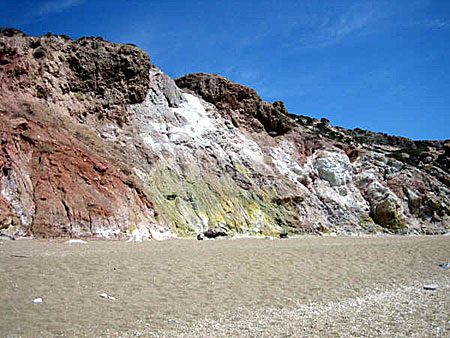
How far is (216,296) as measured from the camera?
312 inches

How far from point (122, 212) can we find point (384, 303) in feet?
50.6

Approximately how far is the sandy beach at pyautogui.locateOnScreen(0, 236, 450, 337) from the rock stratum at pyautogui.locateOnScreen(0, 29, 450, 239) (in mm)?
7010

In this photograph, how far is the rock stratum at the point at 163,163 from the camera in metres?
18.7

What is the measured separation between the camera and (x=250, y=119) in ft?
131

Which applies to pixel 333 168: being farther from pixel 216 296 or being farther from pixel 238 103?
pixel 216 296

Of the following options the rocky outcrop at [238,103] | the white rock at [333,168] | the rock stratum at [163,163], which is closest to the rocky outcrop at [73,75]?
the rock stratum at [163,163]

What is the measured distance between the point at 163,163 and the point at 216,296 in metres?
20.2

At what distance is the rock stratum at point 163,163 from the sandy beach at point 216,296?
7010 mm

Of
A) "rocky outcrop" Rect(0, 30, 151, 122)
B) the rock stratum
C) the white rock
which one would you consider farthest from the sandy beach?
the white rock

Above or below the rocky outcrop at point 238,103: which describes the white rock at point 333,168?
below

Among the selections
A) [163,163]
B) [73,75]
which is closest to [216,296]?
[163,163]

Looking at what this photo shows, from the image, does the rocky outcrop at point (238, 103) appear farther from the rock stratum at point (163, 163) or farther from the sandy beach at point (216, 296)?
the sandy beach at point (216, 296)

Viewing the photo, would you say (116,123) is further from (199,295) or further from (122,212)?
(199,295)

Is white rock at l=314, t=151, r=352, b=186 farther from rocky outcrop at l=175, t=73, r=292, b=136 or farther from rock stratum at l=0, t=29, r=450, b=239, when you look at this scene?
rocky outcrop at l=175, t=73, r=292, b=136
